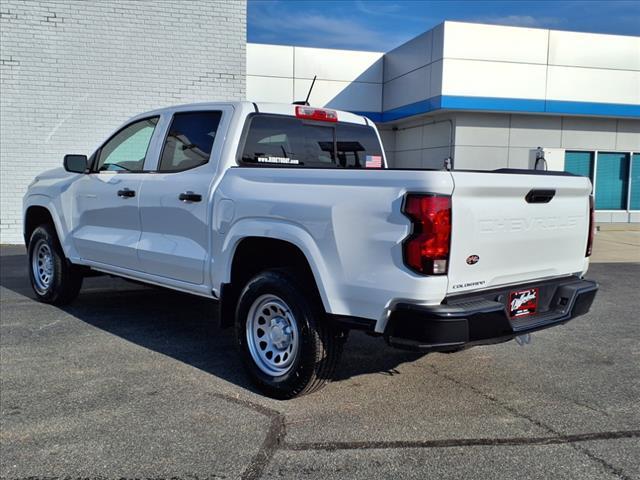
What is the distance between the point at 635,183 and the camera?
1908 centimetres

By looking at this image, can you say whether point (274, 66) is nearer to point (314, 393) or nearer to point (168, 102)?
point (168, 102)

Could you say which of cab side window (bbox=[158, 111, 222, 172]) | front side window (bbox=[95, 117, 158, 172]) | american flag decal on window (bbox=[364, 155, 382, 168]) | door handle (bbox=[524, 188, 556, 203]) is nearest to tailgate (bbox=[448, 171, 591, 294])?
door handle (bbox=[524, 188, 556, 203])

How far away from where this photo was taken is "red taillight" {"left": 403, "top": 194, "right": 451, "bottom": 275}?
325 centimetres

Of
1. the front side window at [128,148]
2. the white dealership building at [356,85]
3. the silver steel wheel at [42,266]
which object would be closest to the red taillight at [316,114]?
the front side window at [128,148]

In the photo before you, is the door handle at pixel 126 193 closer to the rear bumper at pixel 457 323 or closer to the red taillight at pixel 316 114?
the red taillight at pixel 316 114

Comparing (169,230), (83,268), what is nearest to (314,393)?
(169,230)

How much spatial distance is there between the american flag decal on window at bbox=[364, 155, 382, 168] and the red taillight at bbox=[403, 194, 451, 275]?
2.39m

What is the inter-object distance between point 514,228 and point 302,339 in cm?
149

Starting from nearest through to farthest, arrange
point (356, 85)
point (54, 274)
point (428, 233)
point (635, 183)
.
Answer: point (428, 233) < point (54, 274) < point (635, 183) < point (356, 85)

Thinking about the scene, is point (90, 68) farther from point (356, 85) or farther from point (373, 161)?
point (356, 85)

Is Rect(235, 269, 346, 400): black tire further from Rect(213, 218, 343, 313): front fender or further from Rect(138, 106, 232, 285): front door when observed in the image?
Rect(138, 106, 232, 285): front door

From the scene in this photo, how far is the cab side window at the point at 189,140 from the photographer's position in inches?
191

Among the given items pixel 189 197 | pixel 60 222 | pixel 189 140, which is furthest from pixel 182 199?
pixel 60 222

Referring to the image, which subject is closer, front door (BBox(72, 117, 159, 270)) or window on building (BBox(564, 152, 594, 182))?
front door (BBox(72, 117, 159, 270))
